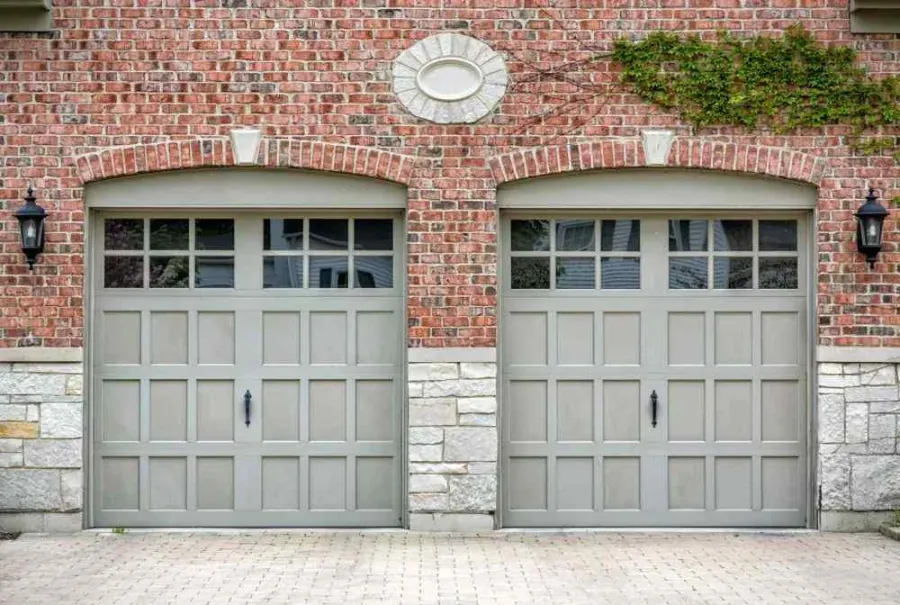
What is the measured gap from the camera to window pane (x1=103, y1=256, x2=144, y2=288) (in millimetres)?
9625

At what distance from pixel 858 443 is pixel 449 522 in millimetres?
3213

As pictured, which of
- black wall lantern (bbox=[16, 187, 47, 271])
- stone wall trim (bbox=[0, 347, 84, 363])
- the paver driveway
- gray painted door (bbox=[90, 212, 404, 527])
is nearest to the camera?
the paver driveway

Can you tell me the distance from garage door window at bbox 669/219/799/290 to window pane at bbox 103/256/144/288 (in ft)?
13.7

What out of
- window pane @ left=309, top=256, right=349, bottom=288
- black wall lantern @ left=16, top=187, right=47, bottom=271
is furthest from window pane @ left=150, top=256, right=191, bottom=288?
window pane @ left=309, top=256, right=349, bottom=288

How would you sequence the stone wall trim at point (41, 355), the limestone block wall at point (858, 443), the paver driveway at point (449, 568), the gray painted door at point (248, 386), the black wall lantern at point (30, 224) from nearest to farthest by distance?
the paver driveway at point (449, 568) < the black wall lantern at point (30, 224) < the stone wall trim at point (41, 355) < the limestone block wall at point (858, 443) < the gray painted door at point (248, 386)

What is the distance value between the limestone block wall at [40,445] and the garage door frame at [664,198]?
3281 millimetres

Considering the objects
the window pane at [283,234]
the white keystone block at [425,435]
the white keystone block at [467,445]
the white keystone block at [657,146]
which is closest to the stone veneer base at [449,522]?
the white keystone block at [467,445]

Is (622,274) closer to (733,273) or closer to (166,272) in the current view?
(733,273)

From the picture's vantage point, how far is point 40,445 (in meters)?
9.35

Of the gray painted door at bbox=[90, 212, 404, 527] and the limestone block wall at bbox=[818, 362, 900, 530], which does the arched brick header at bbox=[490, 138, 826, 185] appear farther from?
the limestone block wall at bbox=[818, 362, 900, 530]

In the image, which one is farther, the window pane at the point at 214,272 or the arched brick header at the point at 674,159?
the window pane at the point at 214,272

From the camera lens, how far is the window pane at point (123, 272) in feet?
31.6

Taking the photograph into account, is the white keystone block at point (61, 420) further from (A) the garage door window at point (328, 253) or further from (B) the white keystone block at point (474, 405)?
(B) the white keystone block at point (474, 405)

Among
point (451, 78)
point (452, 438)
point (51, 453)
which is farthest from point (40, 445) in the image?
point (451, 78)
